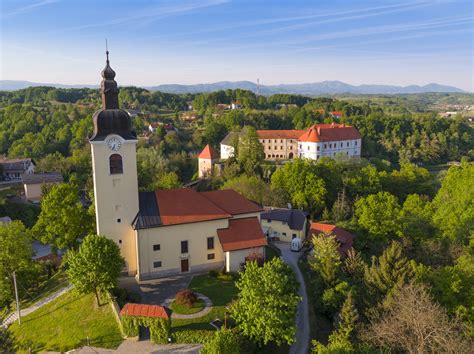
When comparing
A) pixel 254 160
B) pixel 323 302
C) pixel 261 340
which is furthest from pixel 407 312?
pixel 254 160

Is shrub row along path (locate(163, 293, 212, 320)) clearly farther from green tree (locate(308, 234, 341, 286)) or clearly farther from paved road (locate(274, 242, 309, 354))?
green tree (locate(308, 234, 341, 286))

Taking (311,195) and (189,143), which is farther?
(189,143)

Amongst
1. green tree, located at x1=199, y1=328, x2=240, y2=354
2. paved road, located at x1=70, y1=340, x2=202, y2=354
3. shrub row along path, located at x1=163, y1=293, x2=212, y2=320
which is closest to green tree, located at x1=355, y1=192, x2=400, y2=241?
shrub row along path, located at x1=163, y1=293, x2=212, y2=320

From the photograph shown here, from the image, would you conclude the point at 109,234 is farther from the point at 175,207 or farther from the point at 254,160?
the point at 254,160

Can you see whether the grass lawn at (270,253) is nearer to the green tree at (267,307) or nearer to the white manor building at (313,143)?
the green tree at (267,307)

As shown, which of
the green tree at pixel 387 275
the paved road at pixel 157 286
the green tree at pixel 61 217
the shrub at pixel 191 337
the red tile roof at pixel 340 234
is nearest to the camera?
the shrub at pixel 191 337

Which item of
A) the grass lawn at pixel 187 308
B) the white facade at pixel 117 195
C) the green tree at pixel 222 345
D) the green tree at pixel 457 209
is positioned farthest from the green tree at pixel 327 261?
the green tree at pixel 457 209
